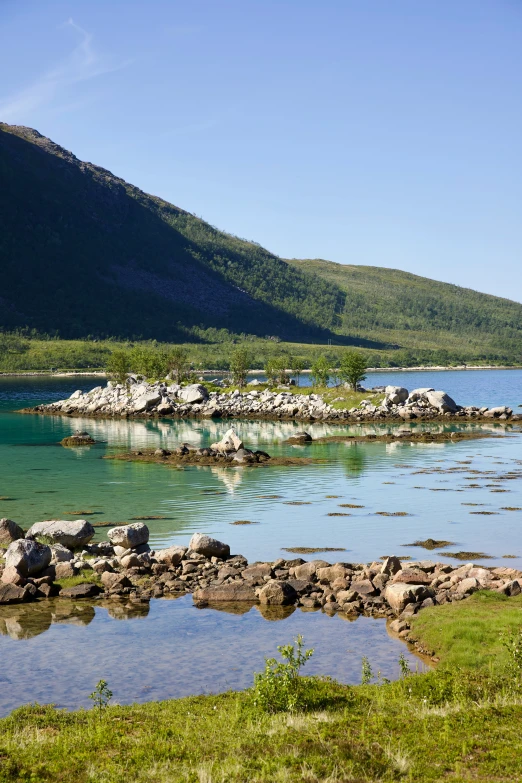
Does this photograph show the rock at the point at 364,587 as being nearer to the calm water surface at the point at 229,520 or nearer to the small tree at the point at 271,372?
the calm water surface at the point at 229,520

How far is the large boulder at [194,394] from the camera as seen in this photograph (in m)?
137

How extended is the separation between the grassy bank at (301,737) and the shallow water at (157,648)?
8.57 feet

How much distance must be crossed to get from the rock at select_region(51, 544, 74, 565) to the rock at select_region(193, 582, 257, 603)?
7.63 metres

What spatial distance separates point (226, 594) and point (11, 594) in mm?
8485

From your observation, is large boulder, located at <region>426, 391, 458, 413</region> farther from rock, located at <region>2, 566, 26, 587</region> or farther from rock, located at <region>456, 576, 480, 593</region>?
rock, located at <region>2, 566, 26, 587</region>

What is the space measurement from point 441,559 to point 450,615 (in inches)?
415

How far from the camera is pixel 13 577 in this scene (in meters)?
34.0

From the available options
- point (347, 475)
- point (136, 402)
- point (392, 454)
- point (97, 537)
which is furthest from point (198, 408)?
point (97, 537)

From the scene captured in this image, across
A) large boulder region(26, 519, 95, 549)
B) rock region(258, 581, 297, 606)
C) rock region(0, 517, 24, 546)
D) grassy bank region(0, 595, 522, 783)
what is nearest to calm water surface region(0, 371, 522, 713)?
rock region(258, 581, 297, 606)

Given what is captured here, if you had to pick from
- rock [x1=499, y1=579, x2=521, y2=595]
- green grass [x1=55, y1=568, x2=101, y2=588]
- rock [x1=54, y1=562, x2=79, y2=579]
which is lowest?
green grass [x1=55, y1=568, x2=101, y2=588]

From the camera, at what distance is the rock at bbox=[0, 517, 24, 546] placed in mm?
41406

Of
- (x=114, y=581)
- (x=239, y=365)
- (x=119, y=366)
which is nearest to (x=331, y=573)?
(x=114, y=581)

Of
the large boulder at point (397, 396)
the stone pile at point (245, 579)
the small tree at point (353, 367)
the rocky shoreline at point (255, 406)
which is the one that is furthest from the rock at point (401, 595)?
the small tree at point (353, 367)

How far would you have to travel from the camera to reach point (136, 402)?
13925 centimetres
